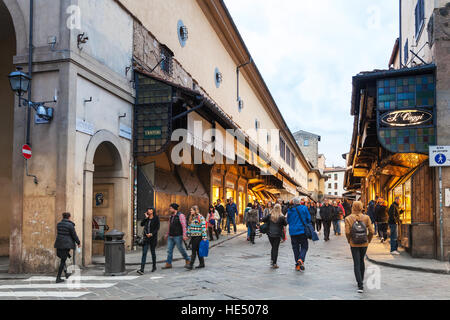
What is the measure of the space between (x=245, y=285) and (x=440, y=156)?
6.50 meters

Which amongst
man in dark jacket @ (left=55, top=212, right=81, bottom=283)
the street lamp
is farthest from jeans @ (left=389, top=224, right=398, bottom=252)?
the street lamp

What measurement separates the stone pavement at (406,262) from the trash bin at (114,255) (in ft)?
20.8

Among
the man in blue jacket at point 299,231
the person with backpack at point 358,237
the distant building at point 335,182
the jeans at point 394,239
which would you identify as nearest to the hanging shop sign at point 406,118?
the jeans at point 394,239

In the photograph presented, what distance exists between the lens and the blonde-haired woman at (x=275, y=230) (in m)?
10.6

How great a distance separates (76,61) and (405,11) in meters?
14.8

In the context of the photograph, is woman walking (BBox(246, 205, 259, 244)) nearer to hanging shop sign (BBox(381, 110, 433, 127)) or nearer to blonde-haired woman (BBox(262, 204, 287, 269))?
blonde-haired woman (BBox(262, 204, 287, 269))

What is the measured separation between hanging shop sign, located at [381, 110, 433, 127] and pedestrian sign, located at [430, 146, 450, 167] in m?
1.07

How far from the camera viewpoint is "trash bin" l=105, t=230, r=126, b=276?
9.48m

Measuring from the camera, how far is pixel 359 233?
25.2ft

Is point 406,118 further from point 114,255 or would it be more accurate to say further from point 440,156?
point 114,255

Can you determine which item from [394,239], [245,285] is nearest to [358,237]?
[245,285]

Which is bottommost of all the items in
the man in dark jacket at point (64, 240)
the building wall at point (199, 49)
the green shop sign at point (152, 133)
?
the man in dark jacket at point (64, 240)

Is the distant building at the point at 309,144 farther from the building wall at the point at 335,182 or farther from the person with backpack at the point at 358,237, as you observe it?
the person with backpack at the point at 358,237

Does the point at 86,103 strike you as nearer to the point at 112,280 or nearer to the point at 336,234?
the point at 112,280
